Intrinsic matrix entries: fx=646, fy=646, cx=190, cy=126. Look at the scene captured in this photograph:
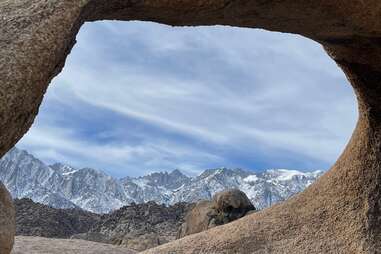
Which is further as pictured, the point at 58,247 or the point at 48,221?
the point at 48,221

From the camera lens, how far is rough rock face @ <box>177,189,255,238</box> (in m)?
17.8

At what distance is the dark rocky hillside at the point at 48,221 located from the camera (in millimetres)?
46031

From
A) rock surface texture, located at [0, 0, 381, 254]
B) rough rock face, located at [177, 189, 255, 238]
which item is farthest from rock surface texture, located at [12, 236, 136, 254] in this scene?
rough rock face, located at [177, 189, 255, 238]

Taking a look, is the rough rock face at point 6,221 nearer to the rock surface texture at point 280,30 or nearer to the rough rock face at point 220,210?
the rock surface texture at point 280,30

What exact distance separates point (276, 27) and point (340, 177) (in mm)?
2985

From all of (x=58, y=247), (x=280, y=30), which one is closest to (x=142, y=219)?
(x=58, y=247)

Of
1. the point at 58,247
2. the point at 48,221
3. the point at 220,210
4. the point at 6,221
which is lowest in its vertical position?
the point at 6,221

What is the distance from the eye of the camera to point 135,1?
478 centimetres

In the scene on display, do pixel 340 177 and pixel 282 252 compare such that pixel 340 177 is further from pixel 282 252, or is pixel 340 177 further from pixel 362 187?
pixel 282 252

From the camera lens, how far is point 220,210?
59.8ft

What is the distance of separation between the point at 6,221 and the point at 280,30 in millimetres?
3482

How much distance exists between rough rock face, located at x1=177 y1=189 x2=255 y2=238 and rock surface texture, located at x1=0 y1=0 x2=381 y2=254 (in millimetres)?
8804

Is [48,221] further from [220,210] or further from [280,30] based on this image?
[280,30]

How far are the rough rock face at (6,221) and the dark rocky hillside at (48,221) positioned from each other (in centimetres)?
4179
